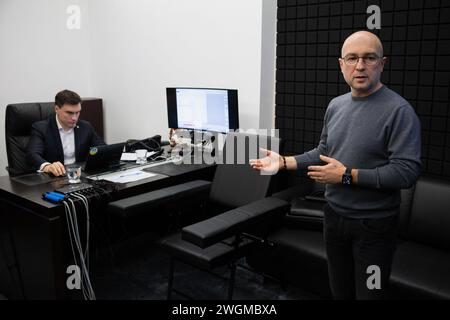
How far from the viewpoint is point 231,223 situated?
2137 mm

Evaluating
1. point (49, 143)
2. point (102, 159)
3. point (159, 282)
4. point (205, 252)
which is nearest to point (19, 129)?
point (49, 143)

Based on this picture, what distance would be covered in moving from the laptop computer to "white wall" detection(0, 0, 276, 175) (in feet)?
3.49

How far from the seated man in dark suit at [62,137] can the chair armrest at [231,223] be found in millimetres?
1356

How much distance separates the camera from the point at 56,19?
421 cm

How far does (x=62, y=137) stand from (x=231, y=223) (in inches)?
69.2

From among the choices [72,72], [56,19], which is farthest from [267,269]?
[56,19]

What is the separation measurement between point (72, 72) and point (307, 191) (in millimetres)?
2906

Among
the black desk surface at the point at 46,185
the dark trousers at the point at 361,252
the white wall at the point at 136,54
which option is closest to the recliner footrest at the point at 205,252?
the black desk surface at the point at 46,185

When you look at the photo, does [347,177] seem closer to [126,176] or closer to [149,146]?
[126,176]

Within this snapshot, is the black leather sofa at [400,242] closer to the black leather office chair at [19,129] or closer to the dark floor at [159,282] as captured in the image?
the dark floor at [159,282]

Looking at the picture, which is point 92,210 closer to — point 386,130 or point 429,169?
point 386,130

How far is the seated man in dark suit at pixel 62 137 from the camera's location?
9.84ft

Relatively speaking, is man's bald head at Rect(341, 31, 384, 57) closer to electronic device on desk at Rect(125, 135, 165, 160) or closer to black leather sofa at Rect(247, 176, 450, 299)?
black leather sofa at Rect(247, 176, 450, 299)

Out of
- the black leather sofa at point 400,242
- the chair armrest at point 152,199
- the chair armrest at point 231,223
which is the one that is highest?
the chair armrest at point 152,199
